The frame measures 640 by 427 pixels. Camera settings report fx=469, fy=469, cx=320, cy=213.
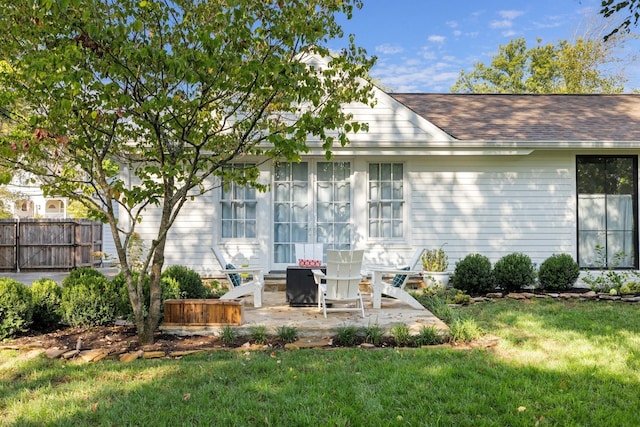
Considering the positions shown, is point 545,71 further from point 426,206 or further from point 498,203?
point 426,206

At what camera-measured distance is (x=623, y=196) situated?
9.52 metres

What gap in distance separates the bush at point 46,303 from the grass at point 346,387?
110 cm

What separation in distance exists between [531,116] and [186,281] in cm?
841

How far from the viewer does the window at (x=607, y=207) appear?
949 centimetres

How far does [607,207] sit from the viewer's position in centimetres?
952

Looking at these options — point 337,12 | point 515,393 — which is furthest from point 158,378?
point 337,12

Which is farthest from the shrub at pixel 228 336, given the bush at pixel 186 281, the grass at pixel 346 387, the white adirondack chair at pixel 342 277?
the bush at pixel 186 281

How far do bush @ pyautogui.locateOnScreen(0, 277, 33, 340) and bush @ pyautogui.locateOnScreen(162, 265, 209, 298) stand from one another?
1743 mm

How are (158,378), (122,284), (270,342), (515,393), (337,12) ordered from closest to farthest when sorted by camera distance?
(515,393) < (158,378) < (270,342) < (337,12) < (122,284)

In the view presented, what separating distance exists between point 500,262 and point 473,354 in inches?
171

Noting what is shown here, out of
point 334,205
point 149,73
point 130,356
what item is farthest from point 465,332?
point 334,205

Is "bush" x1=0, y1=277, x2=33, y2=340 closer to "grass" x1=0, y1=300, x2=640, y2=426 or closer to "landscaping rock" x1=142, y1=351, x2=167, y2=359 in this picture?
"grass" x1=0, y1=300, x2=640, y2=426

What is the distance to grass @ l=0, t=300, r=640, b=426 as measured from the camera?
10.4 feet

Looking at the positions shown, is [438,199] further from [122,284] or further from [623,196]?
[122,284]
